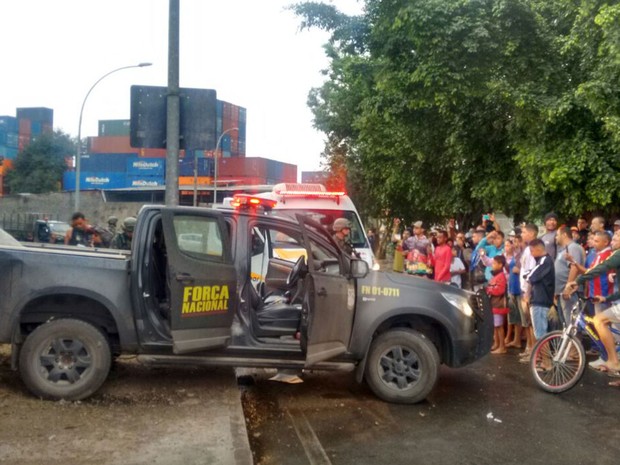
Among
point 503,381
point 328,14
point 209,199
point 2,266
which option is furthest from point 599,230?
point 209,199

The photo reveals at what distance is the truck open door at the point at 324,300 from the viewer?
6.59m

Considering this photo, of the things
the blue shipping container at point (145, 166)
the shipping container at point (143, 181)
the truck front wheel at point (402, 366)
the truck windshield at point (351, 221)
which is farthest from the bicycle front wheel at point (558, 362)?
the blue shipping container at point (145, 166)

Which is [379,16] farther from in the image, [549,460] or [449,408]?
[549,460]

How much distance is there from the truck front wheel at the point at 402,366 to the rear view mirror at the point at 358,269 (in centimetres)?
67

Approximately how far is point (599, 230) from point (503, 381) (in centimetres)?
303

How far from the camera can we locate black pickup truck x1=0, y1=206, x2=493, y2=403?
6551mm

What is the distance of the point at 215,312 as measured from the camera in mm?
6672

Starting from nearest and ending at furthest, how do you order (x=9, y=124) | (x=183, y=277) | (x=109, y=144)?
(x=183, y=277) → (x=109, y=144) → (x=9, y=124)

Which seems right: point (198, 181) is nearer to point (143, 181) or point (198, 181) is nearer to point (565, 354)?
point (143, 181)

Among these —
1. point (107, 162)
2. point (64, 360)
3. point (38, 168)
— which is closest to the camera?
point (64, 360)

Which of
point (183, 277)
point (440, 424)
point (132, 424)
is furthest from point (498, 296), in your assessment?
point (132, 424)

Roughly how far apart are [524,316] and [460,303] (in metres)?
3.30

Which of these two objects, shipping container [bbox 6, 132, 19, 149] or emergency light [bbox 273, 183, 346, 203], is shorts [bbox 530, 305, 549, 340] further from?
shipping container [bbox 6, 132, 19, 149]

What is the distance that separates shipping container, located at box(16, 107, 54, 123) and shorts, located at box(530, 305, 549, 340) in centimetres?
8198
